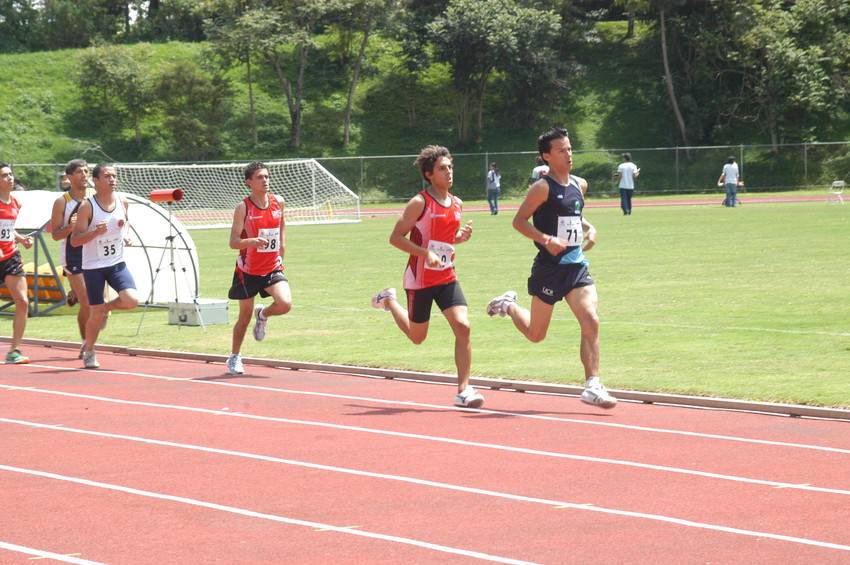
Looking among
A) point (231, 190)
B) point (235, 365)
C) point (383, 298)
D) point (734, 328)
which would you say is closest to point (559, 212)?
point (383, 298)

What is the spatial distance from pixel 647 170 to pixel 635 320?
4117 centimetres

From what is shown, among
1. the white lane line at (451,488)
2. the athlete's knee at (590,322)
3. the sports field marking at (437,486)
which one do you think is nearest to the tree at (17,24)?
the athlete's knee at (590,322)

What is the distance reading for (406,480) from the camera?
6.78 m

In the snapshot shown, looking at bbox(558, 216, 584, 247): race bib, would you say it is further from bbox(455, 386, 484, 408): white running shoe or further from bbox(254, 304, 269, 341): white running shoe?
bbox(254, 304, 269, 341): white running shoe

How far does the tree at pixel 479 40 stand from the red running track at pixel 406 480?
166 ft

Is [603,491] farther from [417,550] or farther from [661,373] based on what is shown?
[661,373]

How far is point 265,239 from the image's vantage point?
1119 centimetres

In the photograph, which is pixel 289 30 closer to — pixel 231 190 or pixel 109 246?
pixel 231 190

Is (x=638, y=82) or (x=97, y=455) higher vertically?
(x=638, y=82)

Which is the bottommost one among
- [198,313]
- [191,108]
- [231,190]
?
[198,313]

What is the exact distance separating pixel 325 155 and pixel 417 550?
54.3 m

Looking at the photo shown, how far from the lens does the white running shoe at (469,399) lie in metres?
9.12

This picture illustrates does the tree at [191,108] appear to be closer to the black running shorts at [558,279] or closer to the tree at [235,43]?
the tree at [235,43]

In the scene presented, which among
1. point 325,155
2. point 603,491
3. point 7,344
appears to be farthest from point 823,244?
point 325,155
